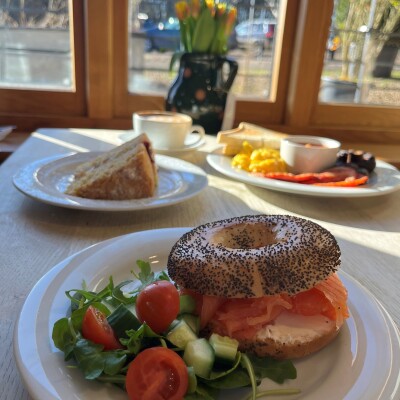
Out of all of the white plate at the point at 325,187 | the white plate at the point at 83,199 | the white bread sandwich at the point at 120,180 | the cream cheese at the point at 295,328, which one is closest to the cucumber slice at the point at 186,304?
the cream cheese at the point at 295,328

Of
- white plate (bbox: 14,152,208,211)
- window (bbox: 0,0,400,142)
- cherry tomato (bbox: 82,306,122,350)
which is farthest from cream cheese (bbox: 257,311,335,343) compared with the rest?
window (bbox: 0,0,400,142)

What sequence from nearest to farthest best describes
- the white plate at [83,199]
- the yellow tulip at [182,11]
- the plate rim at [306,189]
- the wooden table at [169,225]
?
the wooden table at [169,225]
the white plate at [83,199]
the plate rim at [306,189]
the yellow tulip at [182,11]

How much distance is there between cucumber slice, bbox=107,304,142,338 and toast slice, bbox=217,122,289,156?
119cm

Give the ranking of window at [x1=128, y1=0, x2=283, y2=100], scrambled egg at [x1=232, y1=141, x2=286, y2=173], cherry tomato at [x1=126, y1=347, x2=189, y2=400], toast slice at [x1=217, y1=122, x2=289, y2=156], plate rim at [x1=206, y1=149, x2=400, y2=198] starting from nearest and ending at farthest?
cherry tomato at [x1=126, y1=347, x2=189, y2=400] → plate rim at [x1=206, y1=149, x2=400, y2=198] → scrambled egg at [x1=232, y1=141, x2=286, y2=173] → toast slice at [x1=217, y1=122, x2=289, y2=156] → window at [x1=128, y1=0, x2=283, y2=100]

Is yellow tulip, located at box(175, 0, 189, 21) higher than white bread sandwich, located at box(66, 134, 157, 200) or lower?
higher

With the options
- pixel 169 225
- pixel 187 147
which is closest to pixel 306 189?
pixel 169 225

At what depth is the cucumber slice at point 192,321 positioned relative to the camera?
26.3 inches

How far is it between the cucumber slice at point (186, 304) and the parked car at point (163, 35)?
2.32 m

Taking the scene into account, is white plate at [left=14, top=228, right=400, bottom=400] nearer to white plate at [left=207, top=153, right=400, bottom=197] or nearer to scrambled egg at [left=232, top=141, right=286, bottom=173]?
white plate at [left=207, top=153, right=400, bottom=197]

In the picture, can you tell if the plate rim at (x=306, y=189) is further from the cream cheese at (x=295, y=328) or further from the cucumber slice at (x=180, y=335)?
the cucumber slice at (x=180, y=335)

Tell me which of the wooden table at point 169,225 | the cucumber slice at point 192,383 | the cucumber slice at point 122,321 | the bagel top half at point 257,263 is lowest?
the wooden table at point 169,225

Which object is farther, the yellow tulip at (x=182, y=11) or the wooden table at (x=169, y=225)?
the yellow tulip at (x=182, y=11)

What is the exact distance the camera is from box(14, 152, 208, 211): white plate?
3.64 ft

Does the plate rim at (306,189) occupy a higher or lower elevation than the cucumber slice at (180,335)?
lower
